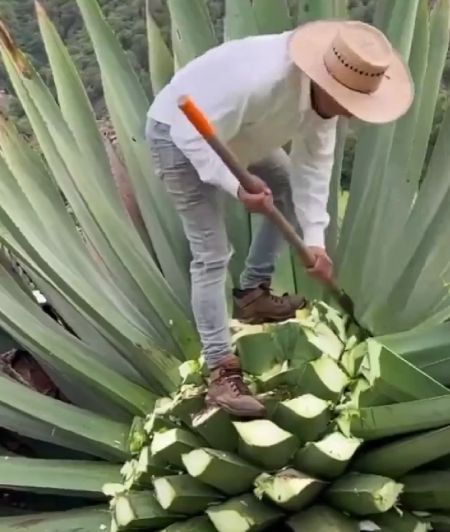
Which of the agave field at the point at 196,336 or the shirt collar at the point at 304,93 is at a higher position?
the shirt collar at the point at 304,93

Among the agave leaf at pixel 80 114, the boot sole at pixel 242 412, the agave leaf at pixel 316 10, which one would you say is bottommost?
the boot sole at pixel 242 412

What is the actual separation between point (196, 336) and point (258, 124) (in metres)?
0.48

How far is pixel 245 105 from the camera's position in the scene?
1.97 m

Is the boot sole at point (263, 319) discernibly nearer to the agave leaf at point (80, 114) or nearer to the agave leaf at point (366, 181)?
the agave leaf at point (366, 181)

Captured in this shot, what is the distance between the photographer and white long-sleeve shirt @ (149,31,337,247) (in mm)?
1959

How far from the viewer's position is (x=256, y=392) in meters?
2.12

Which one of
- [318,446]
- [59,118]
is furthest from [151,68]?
[318,446]

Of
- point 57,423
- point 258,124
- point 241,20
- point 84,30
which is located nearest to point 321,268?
point 258,124

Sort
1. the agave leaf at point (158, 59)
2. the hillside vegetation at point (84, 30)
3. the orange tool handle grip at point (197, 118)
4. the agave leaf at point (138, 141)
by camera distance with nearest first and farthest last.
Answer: the orange tool handle grip at point (197, 118) → the agave leaf at point (138, 141) → the agave leaf at point (158, 59) → the hillside vegetation at point (84, 30)

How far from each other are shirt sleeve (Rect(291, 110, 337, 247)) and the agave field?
16 centimetres

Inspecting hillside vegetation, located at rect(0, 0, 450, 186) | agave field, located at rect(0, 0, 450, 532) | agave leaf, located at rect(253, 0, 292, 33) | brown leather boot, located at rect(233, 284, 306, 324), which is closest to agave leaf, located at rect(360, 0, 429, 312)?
agave field, located at rect(0, 0, 450, 532)

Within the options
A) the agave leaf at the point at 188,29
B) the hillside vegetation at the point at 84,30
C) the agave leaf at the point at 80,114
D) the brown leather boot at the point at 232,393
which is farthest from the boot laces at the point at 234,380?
the hillside vegetation at the point at 84,30

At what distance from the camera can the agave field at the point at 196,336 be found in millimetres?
1983

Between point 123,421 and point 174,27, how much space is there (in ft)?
3.03
